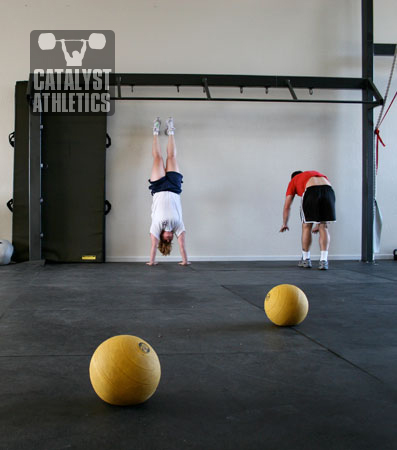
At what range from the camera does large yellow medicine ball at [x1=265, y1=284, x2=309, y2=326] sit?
2.88m

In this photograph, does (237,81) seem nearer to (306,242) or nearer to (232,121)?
(232,121)

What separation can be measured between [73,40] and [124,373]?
8.26 m

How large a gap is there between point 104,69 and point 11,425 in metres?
8.03

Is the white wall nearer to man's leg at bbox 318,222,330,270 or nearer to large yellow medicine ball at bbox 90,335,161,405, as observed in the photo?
man's leg at bbox 318,222,330,270

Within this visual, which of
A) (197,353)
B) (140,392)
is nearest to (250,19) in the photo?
(197,353)

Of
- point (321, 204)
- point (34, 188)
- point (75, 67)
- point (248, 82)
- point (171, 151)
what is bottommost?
point (321, 204)

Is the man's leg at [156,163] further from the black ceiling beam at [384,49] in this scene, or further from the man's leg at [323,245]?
the black ceiling beam at [384,49]

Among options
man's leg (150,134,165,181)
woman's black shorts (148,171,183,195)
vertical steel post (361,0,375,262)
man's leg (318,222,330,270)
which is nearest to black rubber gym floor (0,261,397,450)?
man's leg (318,222,330,270)

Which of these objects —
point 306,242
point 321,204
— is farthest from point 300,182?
point 306,242

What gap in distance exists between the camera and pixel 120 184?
857cm

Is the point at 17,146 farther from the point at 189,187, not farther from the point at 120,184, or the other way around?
the point at 189,187

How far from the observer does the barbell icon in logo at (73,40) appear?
8.45 meters

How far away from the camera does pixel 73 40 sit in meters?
8.51

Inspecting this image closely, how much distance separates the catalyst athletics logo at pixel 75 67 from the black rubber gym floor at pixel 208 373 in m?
4.80
